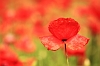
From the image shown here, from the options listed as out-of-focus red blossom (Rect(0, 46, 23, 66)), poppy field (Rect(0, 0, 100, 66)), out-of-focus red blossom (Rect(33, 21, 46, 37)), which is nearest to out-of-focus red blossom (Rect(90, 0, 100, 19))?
poppy field (Rect(0, 0, 100, 66))

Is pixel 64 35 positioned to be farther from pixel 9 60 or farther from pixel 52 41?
pixel 9 60

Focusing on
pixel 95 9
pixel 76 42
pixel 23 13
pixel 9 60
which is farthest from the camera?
pixel 23 13

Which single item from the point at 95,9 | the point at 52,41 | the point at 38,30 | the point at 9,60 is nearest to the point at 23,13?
the point at 38,30

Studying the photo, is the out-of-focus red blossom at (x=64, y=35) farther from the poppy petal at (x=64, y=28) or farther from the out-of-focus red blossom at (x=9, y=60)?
the out-of-focus red blossom at (x=9, y=60)

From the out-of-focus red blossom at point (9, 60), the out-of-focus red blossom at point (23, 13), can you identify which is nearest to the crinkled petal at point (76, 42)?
the out-of-focus red blossom at point (9, 60)

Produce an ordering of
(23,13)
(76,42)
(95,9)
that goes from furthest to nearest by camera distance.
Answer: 1. (23,13)
2. (95,9)
3. (76,42)

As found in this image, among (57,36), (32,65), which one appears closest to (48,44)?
(57,36)

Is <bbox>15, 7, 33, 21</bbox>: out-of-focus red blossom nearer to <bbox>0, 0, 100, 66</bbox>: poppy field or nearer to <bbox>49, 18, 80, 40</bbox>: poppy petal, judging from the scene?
<bbox>0, 0, 100, 66</bbox>: poppy field

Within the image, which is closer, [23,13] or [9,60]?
[9,60]
